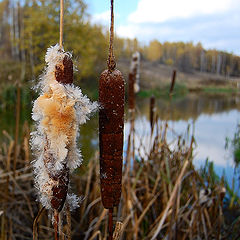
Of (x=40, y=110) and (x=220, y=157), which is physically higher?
(x=40, y=110)

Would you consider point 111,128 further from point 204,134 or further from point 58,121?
point 204,134

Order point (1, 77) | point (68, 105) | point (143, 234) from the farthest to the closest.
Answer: point (1, 77) → point (143, 234) → point (68, 105)

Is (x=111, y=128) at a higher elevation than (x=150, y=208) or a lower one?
higher

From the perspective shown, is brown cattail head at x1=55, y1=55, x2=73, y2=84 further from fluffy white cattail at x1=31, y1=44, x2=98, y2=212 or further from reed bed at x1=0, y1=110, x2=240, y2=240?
reed bed at x1=0, y1=110, x2=240, y2=240

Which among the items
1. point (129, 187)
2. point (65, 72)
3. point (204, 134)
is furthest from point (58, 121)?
point (204, 134)

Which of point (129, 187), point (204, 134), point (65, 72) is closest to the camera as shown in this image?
point (65, 72)

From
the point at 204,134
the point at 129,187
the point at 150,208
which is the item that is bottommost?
the point at 204,134

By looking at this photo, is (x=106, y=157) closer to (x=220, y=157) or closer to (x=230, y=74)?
(x=220, y=157)

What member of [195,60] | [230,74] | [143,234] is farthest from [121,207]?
[195,60]
